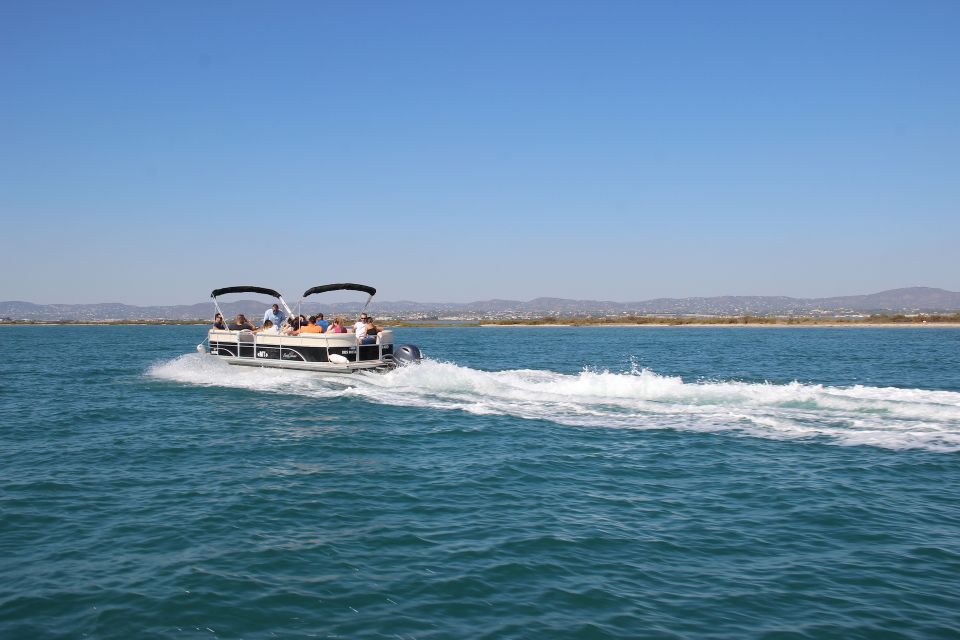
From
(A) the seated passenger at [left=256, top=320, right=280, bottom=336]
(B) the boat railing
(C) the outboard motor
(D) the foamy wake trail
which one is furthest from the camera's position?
(A) the seated passenger at [left=256, top=320, right=280, bottom=336]

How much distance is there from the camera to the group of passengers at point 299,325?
28.0 metres

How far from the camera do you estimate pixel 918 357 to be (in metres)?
44.1

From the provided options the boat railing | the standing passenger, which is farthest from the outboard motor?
the standing passenger

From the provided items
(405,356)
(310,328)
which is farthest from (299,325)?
(405,356)

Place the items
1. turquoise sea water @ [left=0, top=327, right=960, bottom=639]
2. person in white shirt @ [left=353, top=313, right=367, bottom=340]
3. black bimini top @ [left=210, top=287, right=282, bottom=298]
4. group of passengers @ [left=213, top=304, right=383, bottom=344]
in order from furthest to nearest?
black bimini top @ [left=210, top=287, right=282, bottom=298]
group of passengers @ [left=213, top=304, right=383, bottom=344]
person in white shirt @ [left=353, top=313, right=367, bottom=340]
turquoise sea water @ [left=0, top=327, right=960, bottom=639]

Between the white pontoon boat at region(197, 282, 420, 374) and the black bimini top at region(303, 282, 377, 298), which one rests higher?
the black bimini top at region(303, 282, 377, 298)

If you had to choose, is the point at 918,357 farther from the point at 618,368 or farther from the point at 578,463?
the point at 578,463

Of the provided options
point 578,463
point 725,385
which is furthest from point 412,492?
point 725,385

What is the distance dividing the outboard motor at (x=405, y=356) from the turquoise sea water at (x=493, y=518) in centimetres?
634

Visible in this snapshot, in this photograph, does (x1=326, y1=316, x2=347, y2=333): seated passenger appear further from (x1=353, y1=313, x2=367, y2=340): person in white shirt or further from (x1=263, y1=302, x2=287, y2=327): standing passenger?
(x1=263, y1=302, x2=287, y2=327): standing passenger

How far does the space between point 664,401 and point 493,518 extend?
1176cm

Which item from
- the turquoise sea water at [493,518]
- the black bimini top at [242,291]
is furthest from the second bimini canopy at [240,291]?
the turquoise sea water at [493,518]

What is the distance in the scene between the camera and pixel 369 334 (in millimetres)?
28156

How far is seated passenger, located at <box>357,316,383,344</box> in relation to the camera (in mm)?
27667
